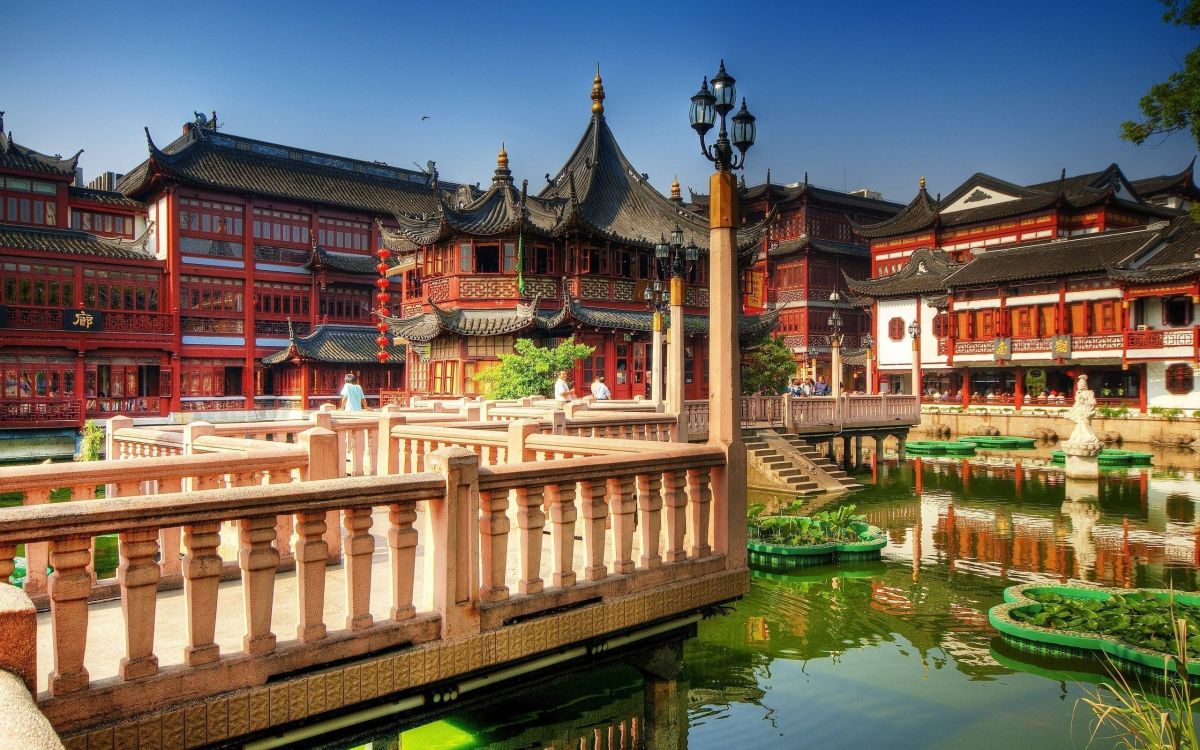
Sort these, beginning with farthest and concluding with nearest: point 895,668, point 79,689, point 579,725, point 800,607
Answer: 1. point 800,607
2. point 895,668
3. point 579,725
4. point 79,689

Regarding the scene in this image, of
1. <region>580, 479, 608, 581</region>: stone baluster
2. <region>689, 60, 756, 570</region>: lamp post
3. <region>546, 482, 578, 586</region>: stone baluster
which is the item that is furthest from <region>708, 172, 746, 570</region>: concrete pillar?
<region>546, 482, 578, 586</region>: stone baluster

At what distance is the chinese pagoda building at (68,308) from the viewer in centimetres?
3161

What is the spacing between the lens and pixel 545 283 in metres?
29.8

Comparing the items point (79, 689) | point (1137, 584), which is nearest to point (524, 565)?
point (79, 689)

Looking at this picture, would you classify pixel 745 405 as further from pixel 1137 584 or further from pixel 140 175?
pixel 140 175

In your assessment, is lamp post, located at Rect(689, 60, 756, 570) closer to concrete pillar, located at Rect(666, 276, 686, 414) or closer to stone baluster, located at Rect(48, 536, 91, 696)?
stone baluster, located at Rect(48, 536, 91, 696)

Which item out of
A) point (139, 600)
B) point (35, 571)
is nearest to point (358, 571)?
point (139, 600)

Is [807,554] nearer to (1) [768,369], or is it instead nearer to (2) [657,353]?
(2) [657,353]

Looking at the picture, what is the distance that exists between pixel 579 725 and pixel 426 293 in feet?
85.4

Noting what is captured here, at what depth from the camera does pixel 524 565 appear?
4.75 m

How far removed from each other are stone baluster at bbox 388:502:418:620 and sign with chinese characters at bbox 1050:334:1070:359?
40.5 metres

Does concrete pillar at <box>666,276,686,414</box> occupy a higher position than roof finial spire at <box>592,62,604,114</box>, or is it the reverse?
roof finial spire at <box>592,62,604,114</box>

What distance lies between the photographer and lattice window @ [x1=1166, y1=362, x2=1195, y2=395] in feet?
113

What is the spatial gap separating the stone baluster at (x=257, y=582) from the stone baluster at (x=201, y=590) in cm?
13
